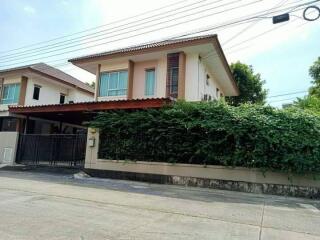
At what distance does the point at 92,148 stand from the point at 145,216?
907 centimetres

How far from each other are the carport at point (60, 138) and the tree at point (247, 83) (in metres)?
17.1

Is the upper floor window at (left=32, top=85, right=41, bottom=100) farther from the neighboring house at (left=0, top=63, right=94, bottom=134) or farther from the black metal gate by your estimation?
the black metal gate

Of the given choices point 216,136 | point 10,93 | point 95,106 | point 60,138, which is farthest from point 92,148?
point 10,93

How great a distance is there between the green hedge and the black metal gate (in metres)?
2.42

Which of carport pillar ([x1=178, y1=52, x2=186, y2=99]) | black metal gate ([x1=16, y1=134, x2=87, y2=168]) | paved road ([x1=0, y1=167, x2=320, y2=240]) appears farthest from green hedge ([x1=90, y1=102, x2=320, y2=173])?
carport pillar ([x1=178, y1=52, x2=186, y2=99])

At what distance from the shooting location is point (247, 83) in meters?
30.5

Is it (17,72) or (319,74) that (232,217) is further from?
(319,74)

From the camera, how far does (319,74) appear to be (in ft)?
110

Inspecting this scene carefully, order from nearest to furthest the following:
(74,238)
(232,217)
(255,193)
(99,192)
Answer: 1. (74,238)
2. (232,217)
3. (99,192)
4. (255,193)

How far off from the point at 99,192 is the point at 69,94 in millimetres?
18591

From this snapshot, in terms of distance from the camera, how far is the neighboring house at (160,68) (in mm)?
17266

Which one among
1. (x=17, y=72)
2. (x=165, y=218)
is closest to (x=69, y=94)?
(x=17, y=72)

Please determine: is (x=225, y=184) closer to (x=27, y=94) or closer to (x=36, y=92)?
(x=27, y=94)

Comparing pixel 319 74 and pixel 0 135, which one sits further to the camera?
pixel 319 74
